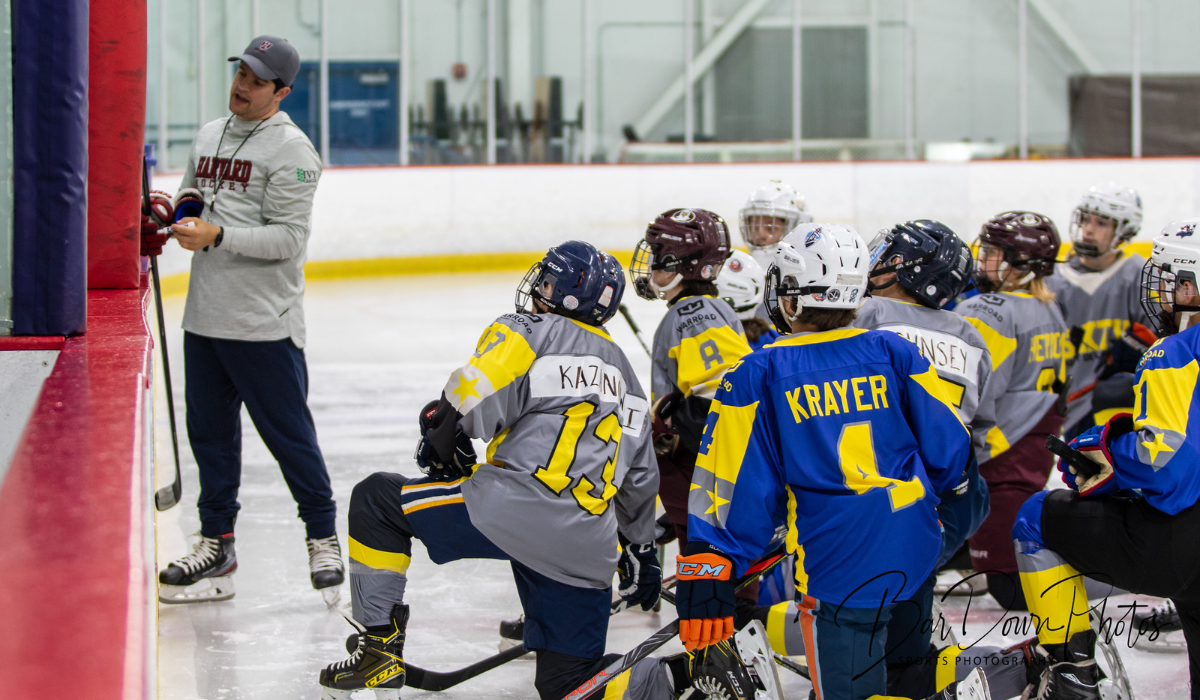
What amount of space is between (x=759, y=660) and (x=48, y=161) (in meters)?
1.60

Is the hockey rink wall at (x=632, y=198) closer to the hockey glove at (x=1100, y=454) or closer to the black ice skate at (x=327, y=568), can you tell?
the black ice skate at (x=327, y=568)

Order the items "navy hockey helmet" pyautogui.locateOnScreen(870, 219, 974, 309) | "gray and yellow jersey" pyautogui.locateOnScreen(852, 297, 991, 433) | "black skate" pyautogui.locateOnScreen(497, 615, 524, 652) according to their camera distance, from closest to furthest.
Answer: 1. "gray and yellow jersey" pyautogui.locateOnScreen(852, 297, 991, 433)
2. "navy hockey helmet" pyautogui.locateOnScreen(870, 219, 974, 309)
3. "black skate" pyautogui.locateOnScreen(497, 615, 524, 652)

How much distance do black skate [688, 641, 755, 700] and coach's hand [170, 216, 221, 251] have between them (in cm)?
166

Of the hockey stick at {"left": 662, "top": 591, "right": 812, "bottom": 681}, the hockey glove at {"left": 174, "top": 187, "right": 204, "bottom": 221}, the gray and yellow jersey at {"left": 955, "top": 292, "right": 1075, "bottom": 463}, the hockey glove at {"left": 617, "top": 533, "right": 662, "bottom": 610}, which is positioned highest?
the hockey glove at {"left": 174, "top": 187, "right": 204, "bottom": 221}

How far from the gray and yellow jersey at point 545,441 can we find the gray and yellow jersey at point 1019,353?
1.27 metres

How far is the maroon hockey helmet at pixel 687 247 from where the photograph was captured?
A: 3.10 m

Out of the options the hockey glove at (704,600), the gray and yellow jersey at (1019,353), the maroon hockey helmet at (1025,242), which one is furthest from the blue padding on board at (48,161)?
the maroon hockey helmet at (1025,242)

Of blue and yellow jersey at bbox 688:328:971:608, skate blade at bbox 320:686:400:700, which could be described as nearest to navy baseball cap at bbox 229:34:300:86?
skate blade at bbox 320:686:400:700

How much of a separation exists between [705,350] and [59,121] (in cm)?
149

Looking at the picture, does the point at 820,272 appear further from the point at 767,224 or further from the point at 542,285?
the point at 767,224

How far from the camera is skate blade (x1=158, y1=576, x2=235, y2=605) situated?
3.24m

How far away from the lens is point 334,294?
33.8ft

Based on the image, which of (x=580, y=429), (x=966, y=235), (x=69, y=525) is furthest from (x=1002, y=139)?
(x=69, y=525)

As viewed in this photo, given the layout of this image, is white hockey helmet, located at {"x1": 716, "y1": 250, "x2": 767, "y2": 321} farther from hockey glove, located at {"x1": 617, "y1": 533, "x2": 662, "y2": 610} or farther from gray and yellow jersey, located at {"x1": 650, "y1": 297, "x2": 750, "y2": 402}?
hockey glove, located at {"x1": 617, "y1": 533, "x2": 662, "y2": 610}
